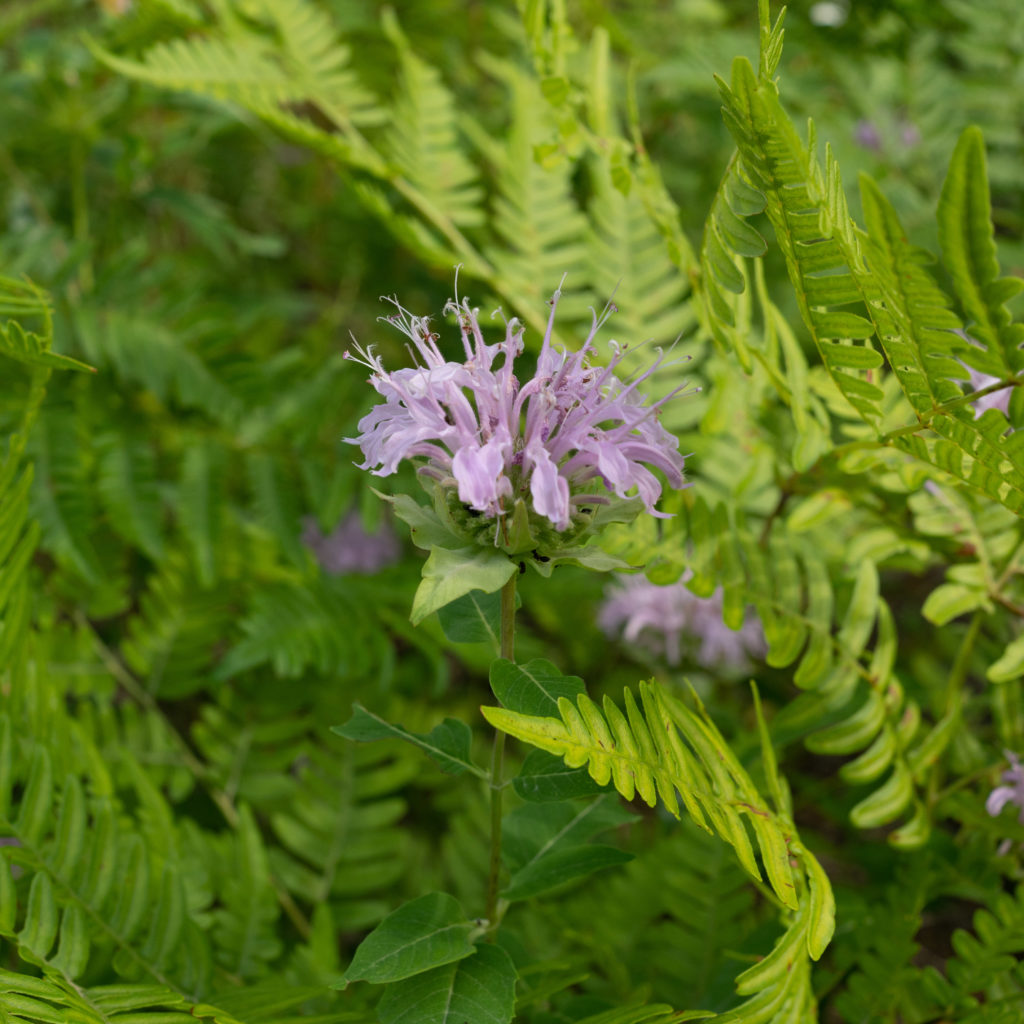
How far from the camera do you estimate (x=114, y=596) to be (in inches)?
59.2

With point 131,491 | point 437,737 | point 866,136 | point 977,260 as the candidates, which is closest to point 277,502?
point 131,491

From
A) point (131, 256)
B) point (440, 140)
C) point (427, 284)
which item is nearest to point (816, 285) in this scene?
point (440, 140)

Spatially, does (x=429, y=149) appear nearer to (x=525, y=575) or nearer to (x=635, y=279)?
(x=635, y=279)

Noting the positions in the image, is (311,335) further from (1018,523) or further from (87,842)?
(1018,523)

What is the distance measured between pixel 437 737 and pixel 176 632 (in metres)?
0.83

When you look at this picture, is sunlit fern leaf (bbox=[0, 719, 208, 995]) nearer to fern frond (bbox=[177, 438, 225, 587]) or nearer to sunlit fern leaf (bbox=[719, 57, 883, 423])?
fern frond (bbox=[177, 438, 225, 587])

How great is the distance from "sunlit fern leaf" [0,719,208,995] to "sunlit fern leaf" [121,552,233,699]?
1.59 ft

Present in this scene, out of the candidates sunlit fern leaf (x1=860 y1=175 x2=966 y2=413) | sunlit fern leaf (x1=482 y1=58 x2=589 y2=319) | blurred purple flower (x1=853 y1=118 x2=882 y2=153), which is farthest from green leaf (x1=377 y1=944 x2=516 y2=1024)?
blurred purple flower (x1=853 y1=118 x2=882 y2=153)

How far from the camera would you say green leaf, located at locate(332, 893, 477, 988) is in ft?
2.31

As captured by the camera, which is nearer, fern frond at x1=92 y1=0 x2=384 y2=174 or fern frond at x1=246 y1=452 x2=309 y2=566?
fern frond at x1=92 y1=0 x2=384 y2=174

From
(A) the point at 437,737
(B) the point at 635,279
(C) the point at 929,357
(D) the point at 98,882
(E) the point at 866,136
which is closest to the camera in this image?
(C) the point at 929,357

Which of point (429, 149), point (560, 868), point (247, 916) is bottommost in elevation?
point (247, 916)

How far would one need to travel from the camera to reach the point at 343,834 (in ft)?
4.27

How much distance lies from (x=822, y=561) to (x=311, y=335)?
1458 millimetres
